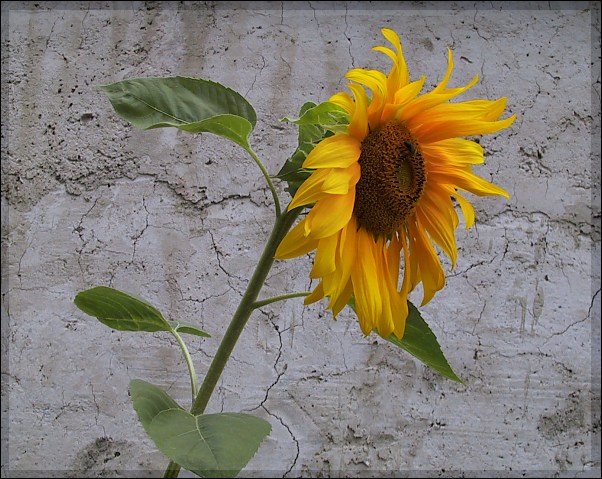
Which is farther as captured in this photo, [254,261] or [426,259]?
[254,261]

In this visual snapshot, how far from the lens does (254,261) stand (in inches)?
51.2

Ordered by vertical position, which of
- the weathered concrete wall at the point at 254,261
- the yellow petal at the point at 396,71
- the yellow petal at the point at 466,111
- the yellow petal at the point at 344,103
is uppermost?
the yellow petal at the point at 396,71

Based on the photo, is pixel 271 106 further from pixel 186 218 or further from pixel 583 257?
pixel 583 257

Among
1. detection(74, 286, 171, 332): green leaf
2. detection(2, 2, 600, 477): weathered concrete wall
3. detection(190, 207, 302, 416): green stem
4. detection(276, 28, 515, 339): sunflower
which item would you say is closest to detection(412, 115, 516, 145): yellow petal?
detection(276, 28, 515, 339): sunflower

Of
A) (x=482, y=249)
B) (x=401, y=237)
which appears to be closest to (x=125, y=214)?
(x=482, y=249)

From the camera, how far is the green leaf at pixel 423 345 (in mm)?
464

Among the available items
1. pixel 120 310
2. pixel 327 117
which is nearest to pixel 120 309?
pixel 120 310

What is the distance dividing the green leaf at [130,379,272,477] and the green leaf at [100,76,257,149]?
0.18 m

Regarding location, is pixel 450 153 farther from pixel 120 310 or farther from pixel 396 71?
pixel 120 310

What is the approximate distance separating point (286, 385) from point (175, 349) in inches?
8.7

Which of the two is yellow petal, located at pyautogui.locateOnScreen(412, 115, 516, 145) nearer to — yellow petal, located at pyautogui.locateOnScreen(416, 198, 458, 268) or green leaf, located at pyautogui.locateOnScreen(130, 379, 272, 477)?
yellow petal, located at pyautogui.locateOnScreen(416, 198, 458, 268)

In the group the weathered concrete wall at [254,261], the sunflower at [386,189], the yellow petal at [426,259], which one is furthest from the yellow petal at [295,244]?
the weathered concrete wall at [254,261]

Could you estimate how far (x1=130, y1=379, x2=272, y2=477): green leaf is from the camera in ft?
1.22

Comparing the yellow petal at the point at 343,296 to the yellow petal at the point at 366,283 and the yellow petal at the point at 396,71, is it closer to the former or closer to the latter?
the yellow petal at the point at 366,283
